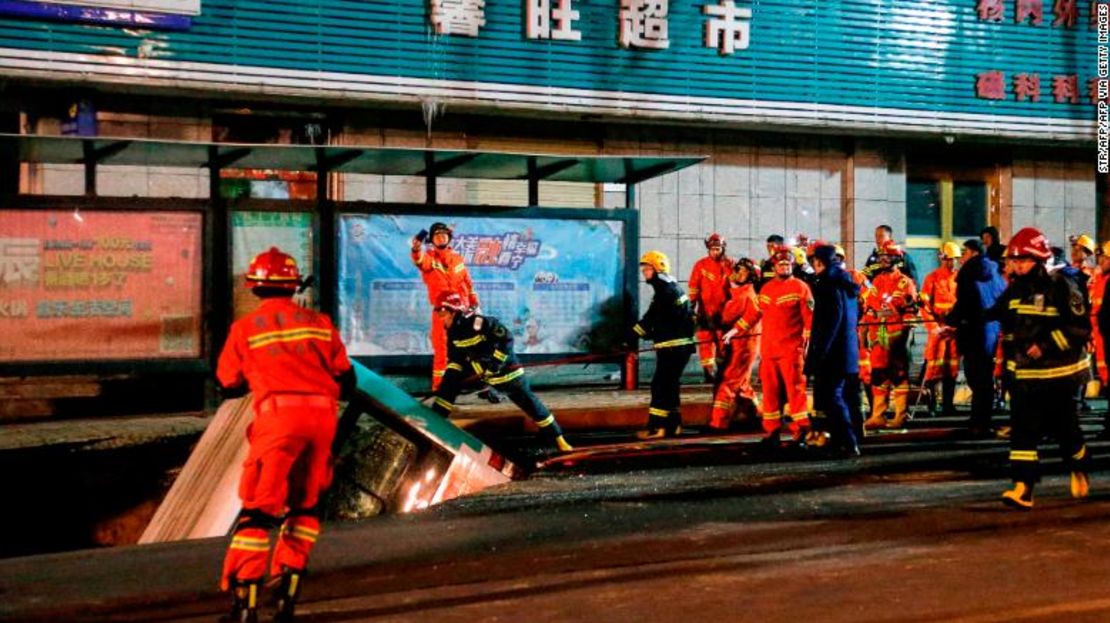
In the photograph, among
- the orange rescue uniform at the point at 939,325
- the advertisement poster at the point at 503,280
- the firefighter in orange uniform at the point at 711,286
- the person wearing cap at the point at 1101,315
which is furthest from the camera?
the advertisement poster at the point at 503,280

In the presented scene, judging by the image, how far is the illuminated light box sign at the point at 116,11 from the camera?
1455cm

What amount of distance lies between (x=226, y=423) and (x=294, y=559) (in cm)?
377

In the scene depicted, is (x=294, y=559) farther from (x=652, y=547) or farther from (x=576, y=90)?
(x=576, y=90)

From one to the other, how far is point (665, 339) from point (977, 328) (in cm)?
279

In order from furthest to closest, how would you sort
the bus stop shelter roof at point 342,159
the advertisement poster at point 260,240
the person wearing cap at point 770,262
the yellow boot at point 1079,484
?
the advertisement poster at point 260,240 < the bus stop shelter roof at point 342,159 < the person wearing cap at point 770,262 < the yellow boot at point 1079,484

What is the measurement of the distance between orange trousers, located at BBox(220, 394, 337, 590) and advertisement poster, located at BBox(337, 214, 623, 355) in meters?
8.08

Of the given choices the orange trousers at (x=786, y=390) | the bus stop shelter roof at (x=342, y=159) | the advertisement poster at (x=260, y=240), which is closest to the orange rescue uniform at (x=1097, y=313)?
the orange trousers at (x=786, y=390)

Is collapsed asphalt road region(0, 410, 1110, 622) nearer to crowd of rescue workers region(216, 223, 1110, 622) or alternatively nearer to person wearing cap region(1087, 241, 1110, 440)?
crowd of rescue workers region(216, 223, 1110, 622)

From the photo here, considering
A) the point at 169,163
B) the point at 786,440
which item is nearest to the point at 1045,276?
the point at 786,440

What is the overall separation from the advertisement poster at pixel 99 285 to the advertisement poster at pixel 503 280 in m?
1.67

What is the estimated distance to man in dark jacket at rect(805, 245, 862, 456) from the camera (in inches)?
440

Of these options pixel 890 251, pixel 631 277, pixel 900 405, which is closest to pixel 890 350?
pixel 900 405

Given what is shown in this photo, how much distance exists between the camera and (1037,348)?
27.8 feet

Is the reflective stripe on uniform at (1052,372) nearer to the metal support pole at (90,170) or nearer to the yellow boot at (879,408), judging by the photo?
the yellow boot at (879,408)
